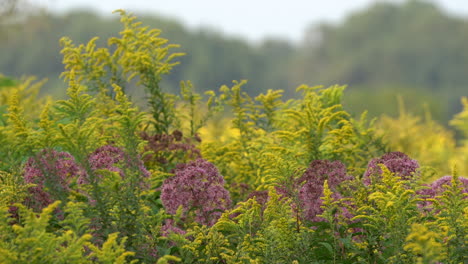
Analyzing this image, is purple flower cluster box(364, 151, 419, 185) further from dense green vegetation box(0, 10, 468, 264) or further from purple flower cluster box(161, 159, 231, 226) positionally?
purple flower cluster box(161, 159, 231, 226)

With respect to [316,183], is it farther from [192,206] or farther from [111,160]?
[111,160]

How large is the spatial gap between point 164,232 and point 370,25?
3928 inches

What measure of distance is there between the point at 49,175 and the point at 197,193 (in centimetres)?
80

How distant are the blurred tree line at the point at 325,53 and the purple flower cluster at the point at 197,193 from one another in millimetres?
74942

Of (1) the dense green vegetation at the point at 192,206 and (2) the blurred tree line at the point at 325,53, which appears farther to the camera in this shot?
(2) the blurred tree line at the point at 325,53

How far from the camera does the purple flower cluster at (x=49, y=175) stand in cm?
295

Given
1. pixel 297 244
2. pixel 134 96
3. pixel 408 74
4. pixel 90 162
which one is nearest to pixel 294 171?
pixel 297 244

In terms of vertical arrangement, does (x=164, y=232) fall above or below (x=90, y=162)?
below

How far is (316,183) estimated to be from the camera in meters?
3.25

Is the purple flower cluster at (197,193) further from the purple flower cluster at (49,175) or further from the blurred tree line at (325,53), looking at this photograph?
the blurred tree line at (325,53)

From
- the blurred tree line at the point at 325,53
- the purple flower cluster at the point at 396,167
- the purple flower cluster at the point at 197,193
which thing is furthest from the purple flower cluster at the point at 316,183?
the blurred tree line at the point at 325,53

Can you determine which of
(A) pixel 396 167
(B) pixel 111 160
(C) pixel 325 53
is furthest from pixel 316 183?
(C) pixel 325 53

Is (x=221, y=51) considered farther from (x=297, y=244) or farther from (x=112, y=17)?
(x=297, y=244)

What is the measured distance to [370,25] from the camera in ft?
322
